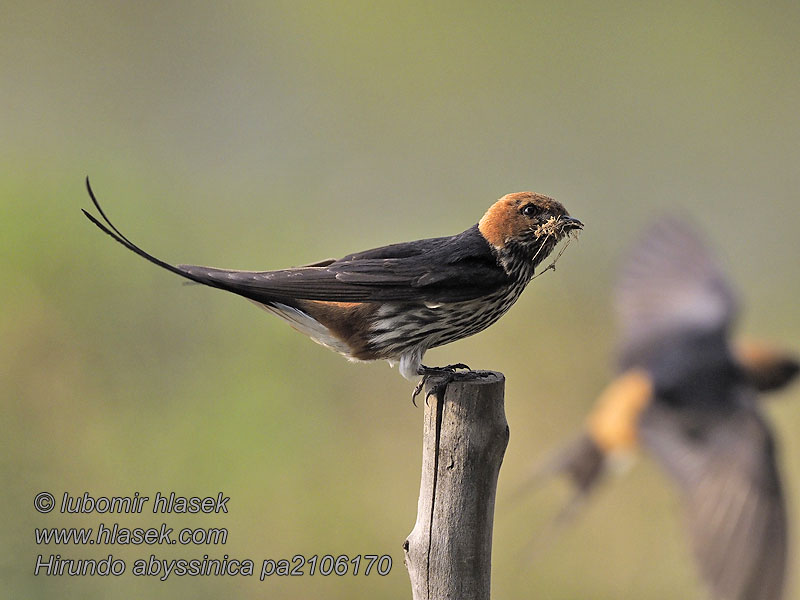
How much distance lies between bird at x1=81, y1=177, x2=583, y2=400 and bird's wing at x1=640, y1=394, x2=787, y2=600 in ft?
5.75

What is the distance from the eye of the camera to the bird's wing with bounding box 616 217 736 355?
5637 millimetres

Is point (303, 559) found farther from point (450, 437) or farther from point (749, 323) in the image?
point (749, 323)

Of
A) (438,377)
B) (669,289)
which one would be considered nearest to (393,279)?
→ (438,377)

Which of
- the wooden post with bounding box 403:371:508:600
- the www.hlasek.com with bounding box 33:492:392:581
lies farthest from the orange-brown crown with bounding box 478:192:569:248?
the www.hlasek.com with bounding box 33:492:392:581

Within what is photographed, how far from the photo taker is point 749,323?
839 cm

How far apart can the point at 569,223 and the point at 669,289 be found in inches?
112

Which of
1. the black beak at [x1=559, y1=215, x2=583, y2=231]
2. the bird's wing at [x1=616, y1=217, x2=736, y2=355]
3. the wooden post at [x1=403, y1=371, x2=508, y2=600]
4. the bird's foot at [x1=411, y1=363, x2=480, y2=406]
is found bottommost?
the wooden post at [x1=403, y1=371, x2=508, y2=600]

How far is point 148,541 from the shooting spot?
173 inches

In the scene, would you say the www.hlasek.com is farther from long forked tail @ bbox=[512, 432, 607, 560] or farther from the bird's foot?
the bird's foot

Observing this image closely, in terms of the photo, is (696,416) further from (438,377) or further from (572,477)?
(438,377)

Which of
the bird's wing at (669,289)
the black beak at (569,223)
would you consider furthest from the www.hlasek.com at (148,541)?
the bird's wing at (669,289)

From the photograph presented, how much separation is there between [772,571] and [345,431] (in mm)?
2662

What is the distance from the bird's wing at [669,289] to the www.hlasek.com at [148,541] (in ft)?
7.23

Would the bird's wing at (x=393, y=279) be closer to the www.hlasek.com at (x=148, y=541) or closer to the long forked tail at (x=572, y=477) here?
the www.hlasek.com at (x=148, y=541)
